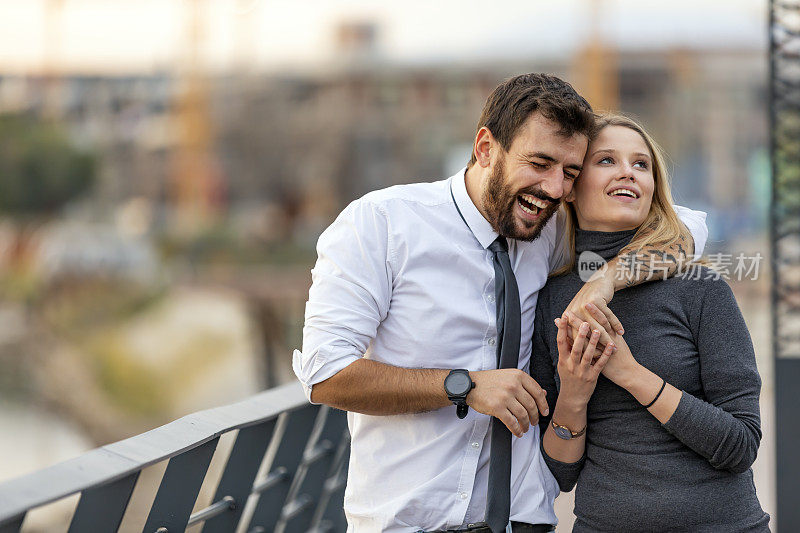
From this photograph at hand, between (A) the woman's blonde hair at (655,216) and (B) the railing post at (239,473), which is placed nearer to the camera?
(A) the woman's blonde hair at (655,216)

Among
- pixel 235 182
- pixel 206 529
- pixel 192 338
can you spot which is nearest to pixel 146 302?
pixel 192 338

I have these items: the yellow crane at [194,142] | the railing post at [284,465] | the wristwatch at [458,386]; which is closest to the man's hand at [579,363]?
the wristwatch at [458,386]

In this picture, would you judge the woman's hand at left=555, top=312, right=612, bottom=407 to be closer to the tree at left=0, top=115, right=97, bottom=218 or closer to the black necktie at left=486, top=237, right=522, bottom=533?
the black necktie at left=486, top=237, right=522, bottom=533

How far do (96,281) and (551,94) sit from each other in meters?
34.4

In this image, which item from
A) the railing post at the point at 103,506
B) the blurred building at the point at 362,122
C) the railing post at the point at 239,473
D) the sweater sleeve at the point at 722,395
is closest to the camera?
the railing post at the point at 103,506

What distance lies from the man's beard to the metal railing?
2.76ft

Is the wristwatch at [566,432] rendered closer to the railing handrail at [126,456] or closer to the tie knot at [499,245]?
the tie knot at [499,245]

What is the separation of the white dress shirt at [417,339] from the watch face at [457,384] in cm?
13

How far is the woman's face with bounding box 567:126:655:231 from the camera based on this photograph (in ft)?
8.00

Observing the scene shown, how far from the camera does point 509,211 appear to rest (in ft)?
8.00

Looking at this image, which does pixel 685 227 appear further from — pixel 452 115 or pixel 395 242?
pixel 452 115

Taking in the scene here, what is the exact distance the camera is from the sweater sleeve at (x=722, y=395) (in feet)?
7.27

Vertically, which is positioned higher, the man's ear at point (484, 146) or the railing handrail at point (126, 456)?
the man's ear at point (484, 146)

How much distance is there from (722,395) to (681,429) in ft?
0.46
